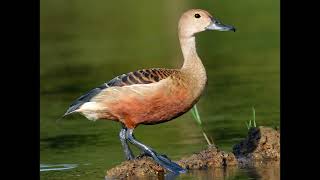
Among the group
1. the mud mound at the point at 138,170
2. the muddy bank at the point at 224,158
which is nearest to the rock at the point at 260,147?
the muddy bank at the point at 224,158

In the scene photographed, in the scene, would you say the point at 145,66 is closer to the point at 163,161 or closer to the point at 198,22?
the point at 198,22

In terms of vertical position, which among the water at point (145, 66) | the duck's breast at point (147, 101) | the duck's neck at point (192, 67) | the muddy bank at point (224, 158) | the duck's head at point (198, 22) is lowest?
the water at point (145, 66)

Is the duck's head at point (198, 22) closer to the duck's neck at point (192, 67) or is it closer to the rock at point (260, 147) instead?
the duck's neck at point (192, 67)

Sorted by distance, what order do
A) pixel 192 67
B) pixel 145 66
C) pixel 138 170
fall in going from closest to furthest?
1. pixel 138 170
2. pixel 192 67
3. pixel 145 66

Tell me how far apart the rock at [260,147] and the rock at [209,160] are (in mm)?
249

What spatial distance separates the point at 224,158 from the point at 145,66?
776 centimetres

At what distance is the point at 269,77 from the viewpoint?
17.4 metres

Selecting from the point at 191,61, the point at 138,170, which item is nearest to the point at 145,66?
the point at 191,61

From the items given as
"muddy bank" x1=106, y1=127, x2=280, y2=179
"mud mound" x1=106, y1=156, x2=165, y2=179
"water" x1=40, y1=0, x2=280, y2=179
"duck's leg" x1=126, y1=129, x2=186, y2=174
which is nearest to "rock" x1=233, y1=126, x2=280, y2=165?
"muddy bank" x1=106, y1=127, x2=280, y2=179

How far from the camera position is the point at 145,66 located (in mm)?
19281

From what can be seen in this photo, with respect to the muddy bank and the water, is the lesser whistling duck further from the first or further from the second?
the water

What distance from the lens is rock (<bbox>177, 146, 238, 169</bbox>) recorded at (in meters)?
11.6

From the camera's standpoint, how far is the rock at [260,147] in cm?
1198
